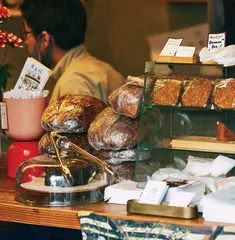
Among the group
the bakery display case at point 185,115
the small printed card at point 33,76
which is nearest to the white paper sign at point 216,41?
the bakery display case at point 185,115

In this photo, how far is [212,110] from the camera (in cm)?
287

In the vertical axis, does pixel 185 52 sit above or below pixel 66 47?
above

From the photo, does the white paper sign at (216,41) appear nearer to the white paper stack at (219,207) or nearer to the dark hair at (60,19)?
the white paper stack at (219,207)

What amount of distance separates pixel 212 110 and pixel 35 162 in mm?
684

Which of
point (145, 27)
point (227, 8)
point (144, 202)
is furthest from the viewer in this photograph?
point (145, 27)

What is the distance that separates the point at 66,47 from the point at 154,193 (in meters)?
2.65

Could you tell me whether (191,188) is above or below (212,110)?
below

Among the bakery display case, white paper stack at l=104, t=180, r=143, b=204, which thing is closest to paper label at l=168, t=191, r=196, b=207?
white paper stack at l=104, t=180, r=143, b=204

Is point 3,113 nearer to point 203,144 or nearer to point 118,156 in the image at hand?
point 118,156

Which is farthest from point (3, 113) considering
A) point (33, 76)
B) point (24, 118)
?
point (33, 76)

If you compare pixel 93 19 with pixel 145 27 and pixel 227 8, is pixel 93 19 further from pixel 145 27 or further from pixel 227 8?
pixel 227 8

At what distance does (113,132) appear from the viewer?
3061 mm

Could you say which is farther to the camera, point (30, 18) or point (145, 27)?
point (145, 27)

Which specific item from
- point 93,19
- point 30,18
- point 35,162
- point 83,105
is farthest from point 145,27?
point 35,162
